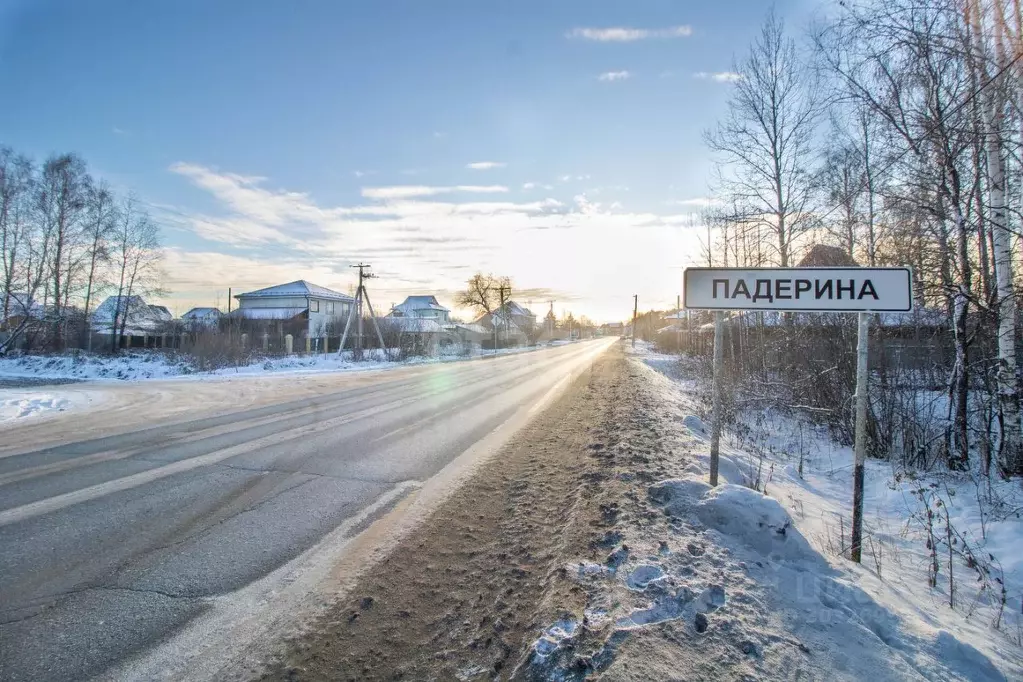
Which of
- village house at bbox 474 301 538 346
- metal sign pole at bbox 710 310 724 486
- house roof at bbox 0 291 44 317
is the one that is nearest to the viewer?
metal sign pole at bbox 710 310 724 486

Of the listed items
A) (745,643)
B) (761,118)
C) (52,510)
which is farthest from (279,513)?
(761,118)

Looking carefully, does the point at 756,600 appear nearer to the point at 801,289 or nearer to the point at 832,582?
the point at 832,582

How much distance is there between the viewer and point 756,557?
3.22 m

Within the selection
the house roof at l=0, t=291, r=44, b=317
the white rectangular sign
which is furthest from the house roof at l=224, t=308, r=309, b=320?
the white rectangular sign

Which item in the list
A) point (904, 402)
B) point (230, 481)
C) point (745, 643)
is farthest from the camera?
point (904, 402)

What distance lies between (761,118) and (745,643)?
18.5m

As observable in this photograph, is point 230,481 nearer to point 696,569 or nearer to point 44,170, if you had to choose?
point 696,569

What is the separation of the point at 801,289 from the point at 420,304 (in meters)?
87.4

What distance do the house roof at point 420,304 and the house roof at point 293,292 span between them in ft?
99.7

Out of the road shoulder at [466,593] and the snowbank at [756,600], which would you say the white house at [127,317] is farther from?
the snowbank at [756,600]

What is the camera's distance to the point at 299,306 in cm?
5266

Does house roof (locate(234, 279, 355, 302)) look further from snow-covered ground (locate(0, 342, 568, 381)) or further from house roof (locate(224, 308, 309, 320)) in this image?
snow-covered ground (locate(0, 342, 568, 381))

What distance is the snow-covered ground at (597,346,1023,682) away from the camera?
239 cm

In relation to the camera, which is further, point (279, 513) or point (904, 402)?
point (904, 402)
